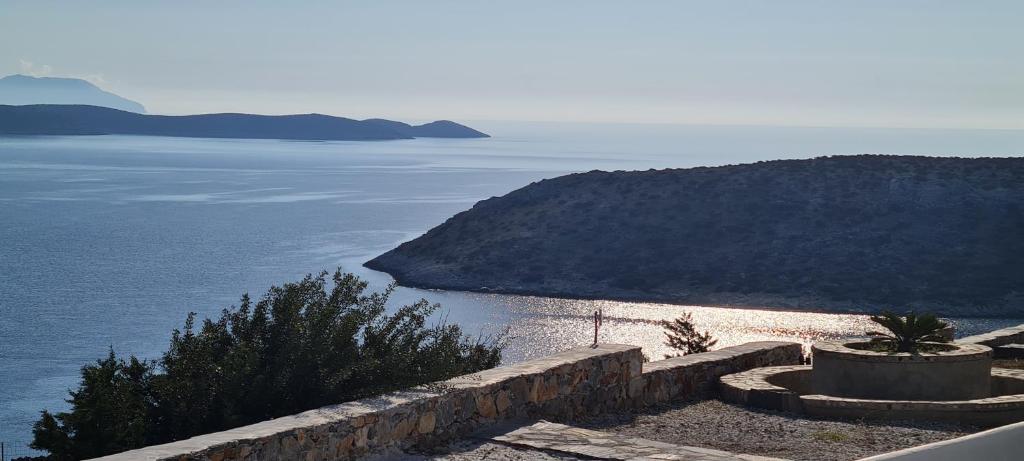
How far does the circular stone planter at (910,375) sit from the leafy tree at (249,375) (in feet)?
13.1

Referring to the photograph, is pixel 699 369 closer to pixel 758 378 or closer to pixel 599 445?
pixel 758 378

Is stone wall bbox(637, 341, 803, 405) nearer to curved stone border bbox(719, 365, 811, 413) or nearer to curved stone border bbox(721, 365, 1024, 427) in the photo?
curved stone border bbox(719, 365, 811, 413)

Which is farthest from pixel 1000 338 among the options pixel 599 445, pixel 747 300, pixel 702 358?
pixel 747 300

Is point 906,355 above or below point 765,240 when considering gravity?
above

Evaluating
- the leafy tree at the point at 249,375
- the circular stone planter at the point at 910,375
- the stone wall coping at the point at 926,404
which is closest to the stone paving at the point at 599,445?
the leafy tree at the point at 249,375

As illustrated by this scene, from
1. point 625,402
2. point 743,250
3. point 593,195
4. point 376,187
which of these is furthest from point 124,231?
point 625,402

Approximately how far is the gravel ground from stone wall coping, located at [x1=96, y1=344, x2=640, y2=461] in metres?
0.63

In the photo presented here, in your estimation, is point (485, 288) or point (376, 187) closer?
point (485, 288)

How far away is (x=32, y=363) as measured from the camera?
44.6 metres

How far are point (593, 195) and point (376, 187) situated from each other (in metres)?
85.7

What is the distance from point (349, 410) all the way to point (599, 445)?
1.89 m

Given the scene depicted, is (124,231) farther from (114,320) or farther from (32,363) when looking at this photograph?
(32,363)

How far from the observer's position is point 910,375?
10664 mm

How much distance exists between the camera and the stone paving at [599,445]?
8.07m
